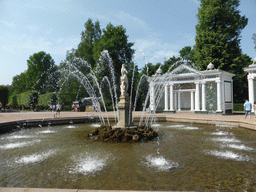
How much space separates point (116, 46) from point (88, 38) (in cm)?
1563

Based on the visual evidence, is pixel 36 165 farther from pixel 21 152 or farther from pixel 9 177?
pixel 21 152

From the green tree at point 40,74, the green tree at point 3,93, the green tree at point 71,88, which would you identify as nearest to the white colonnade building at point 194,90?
the green tree at point 71,88

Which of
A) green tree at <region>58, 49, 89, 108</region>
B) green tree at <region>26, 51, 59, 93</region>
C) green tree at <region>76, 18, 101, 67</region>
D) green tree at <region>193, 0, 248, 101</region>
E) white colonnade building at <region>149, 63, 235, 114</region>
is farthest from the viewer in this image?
green tree at <region>26, 51, 59, 93</region>

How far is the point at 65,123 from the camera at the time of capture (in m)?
15.8

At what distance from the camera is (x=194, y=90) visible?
2580 cm

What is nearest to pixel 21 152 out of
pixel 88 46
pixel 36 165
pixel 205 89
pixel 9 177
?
pixel 36 165

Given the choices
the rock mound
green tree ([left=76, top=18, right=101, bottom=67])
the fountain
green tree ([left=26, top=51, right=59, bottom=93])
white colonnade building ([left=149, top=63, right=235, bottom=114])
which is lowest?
the fountain

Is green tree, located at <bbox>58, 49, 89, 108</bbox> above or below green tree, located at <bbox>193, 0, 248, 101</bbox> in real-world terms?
below

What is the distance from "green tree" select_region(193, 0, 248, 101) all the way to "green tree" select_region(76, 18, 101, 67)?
25.1 m

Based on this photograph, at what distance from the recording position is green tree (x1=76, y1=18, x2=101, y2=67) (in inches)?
1796

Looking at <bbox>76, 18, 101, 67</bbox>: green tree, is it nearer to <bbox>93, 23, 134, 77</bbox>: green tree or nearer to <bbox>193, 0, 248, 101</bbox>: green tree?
<bbox>93, 23, 134, 77</bbox>: green tree

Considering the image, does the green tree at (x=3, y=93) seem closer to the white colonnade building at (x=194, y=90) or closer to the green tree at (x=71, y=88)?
the green tree at (x=71, y=88)

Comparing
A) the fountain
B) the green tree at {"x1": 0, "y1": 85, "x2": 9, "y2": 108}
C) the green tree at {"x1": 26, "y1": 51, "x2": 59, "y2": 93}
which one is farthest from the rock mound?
the green tree at {"x1": 26, "y1": 51, "x2": 59, "y2": 93}

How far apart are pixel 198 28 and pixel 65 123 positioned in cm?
2833
